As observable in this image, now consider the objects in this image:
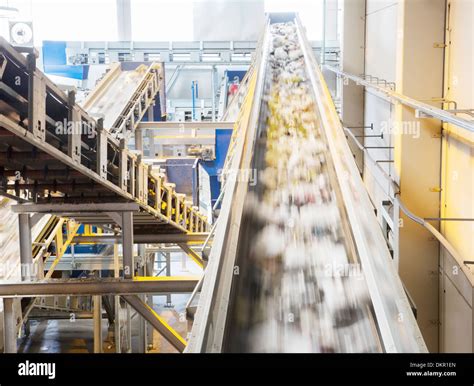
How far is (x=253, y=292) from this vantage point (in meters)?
2.51

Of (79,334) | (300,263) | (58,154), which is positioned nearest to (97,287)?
(58,154)

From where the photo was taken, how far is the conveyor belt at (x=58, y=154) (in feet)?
10.3

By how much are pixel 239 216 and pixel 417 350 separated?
1.19 m

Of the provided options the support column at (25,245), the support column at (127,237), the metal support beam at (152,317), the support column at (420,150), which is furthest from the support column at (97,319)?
the support column at (420,150)

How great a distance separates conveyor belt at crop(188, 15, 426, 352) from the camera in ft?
7.23

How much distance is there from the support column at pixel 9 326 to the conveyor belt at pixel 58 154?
0.89m

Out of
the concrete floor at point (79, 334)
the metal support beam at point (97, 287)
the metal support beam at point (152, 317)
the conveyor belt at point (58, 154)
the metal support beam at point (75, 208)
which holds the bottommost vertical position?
the concrete floor at point (79, 334)

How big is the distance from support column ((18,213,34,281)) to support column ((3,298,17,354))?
0.31 meters

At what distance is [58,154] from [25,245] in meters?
1.92

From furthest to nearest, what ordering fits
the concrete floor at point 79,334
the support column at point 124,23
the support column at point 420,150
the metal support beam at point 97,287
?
the support column at point 124,23
the concrete floor at point 79,334
the support column at point 420,150
the metal support beam at point 97,287

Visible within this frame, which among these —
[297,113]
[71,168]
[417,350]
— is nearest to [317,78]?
[297,113]

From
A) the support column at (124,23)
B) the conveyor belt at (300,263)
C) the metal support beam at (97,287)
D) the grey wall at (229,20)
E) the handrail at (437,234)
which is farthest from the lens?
the support column at (124,23)

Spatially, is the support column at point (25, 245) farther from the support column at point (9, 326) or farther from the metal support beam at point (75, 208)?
the support column at point (9, 326)

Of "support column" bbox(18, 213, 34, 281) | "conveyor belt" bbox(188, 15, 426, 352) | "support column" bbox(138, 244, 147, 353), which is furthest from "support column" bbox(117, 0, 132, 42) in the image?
"conveyor belt" bbox(188, 15, 426, 352)
